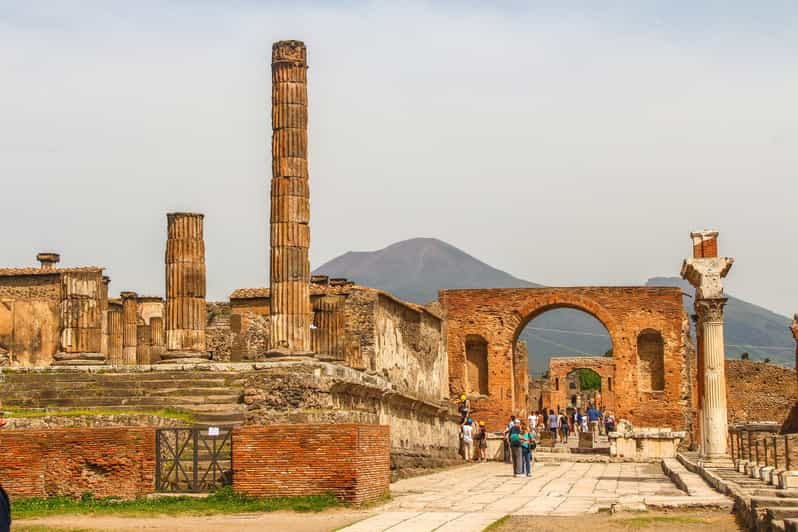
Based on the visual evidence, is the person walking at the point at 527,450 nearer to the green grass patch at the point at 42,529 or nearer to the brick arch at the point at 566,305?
the green grass patch at the point at 42,529

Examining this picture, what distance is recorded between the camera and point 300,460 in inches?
604

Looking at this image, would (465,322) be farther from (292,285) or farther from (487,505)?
(487,505)

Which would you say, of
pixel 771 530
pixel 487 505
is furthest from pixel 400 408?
pixel 771 530

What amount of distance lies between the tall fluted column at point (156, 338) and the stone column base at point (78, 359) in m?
9.38

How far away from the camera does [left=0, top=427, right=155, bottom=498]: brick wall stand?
15.7 meters

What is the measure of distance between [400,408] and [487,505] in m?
10.5

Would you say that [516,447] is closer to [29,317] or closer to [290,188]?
[290,188]

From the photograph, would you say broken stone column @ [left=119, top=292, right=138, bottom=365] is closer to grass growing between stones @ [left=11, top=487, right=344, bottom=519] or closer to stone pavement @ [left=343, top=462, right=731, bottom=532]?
stone pavement @ [left=343, top=462, right=731, bottom=532]

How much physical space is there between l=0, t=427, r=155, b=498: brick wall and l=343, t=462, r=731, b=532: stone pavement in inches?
125

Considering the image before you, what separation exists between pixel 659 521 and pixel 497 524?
1660 millimetres

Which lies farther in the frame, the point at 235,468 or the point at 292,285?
the point at 292,285

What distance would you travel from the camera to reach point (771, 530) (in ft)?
33.0

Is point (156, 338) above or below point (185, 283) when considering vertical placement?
below

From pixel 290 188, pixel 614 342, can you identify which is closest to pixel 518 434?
pixel 290 188
